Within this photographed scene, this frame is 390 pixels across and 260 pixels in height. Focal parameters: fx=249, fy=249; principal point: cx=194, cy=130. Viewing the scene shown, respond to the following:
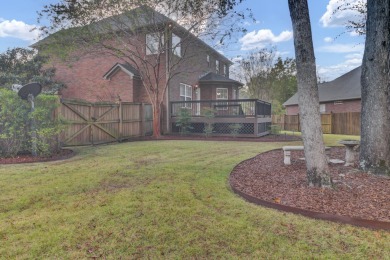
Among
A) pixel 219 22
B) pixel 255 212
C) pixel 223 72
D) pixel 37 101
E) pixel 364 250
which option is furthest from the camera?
pixel 223 72

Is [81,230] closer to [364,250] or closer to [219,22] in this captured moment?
[364,250]

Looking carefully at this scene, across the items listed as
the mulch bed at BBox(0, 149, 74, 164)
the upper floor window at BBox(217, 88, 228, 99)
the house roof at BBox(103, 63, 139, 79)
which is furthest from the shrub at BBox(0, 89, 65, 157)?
the upper floor window at BBox(217, 88, 228, 99)

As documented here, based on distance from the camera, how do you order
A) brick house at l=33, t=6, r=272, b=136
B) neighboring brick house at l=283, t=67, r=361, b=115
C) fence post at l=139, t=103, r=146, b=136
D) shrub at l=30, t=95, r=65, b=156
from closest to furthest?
shrub at l=30, t=95, r=65, b=156 < brick house at l=33, t=6, r=272, b=136 < fence post at l=139, t=103, r=146, b=136 < neighboring brick house at l=283, t=67, r=361, b=115

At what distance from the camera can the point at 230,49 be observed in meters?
14.3

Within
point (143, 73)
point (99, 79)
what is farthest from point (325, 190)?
point (99, 79)

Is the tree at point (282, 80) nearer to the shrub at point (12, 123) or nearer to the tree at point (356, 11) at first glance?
the tree at point (356, 11)

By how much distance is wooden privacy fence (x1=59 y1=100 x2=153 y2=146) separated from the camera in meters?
9.59

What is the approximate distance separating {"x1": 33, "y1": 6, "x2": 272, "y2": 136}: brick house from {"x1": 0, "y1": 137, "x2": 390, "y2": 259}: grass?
9.71m

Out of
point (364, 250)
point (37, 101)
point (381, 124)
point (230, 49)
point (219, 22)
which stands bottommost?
point (364, 250)

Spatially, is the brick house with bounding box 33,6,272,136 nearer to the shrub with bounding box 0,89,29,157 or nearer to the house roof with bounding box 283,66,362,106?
the shrub with bounding box 0,89,29,157

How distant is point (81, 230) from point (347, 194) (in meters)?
3.73

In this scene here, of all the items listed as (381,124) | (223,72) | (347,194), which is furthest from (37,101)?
(223,72)

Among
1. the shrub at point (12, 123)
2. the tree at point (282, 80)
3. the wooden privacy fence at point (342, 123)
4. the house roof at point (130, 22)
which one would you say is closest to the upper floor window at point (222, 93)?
the house roof at point (130, 22)

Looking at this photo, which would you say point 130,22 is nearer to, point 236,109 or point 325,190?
point 236,109
